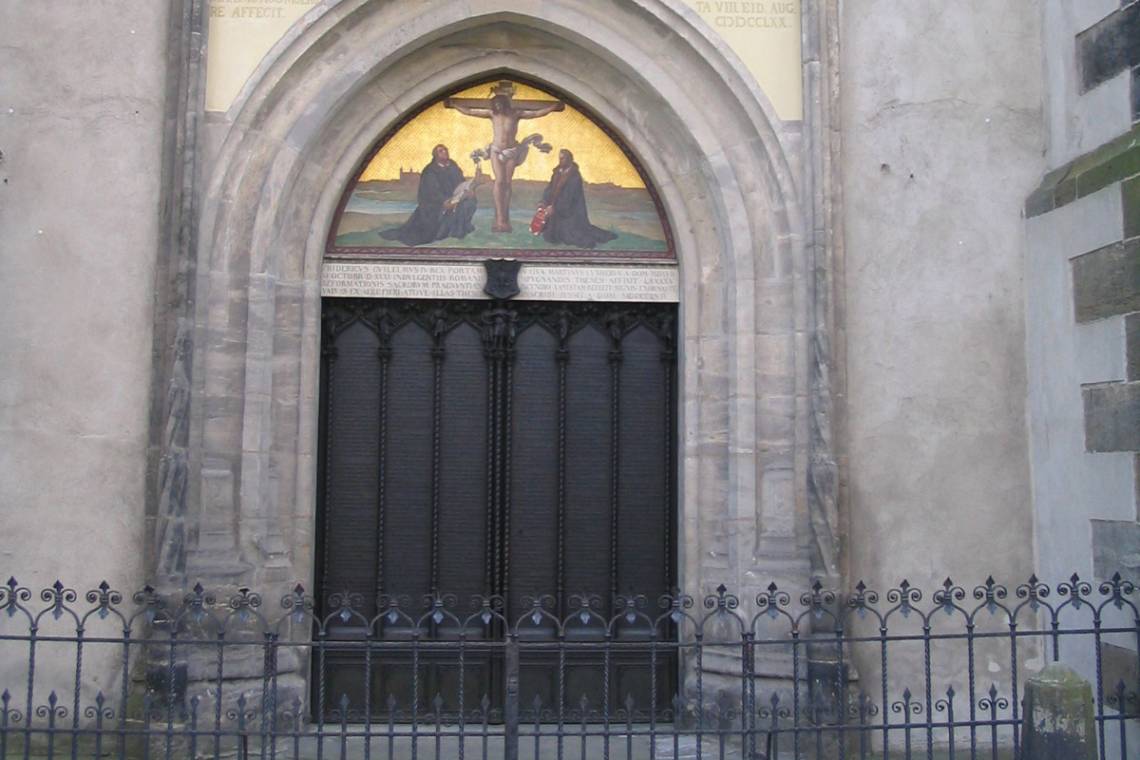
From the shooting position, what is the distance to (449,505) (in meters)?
8.32

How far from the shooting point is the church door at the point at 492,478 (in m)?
8.22

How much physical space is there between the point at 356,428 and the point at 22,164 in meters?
2.69

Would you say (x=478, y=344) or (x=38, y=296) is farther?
(x=478, y=344)

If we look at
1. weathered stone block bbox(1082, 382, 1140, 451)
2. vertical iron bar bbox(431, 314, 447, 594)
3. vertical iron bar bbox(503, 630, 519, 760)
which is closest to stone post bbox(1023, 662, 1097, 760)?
weathered stone block bbox(1082, 382, 1140, 451)

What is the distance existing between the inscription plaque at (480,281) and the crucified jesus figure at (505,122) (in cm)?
62

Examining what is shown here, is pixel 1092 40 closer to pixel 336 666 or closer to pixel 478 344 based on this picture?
pixel 478 344

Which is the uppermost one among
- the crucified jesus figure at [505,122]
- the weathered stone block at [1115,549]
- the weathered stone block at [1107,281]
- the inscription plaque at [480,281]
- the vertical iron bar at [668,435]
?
the crucified jesus figure at [505,122]

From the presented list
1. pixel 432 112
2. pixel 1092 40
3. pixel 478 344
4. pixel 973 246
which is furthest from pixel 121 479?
pixel 1092 40

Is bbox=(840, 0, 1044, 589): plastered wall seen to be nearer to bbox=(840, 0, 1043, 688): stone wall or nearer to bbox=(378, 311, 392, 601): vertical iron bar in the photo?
bbox=(840, 0, 1043, 688): stone wall

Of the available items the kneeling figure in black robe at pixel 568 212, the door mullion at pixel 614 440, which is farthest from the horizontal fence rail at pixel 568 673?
the kneeling figure in black robe at pixel 568 212

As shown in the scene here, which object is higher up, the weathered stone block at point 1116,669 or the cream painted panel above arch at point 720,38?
the cream painted panel above arch at point 720,38

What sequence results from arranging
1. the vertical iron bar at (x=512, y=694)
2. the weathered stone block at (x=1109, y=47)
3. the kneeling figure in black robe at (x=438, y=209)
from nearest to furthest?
the vertical iron bar at (x=512, y=694) → the weathered stone block at (x=1109, y=47) → the kneeling figure in black robe at (x=438, y=209)

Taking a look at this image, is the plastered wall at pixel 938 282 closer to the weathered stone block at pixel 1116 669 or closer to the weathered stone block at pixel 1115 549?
the weathered stone block at pixel 1115 549

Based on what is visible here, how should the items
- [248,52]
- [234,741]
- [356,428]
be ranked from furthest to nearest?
[356,428], [248,52], [234,741]
